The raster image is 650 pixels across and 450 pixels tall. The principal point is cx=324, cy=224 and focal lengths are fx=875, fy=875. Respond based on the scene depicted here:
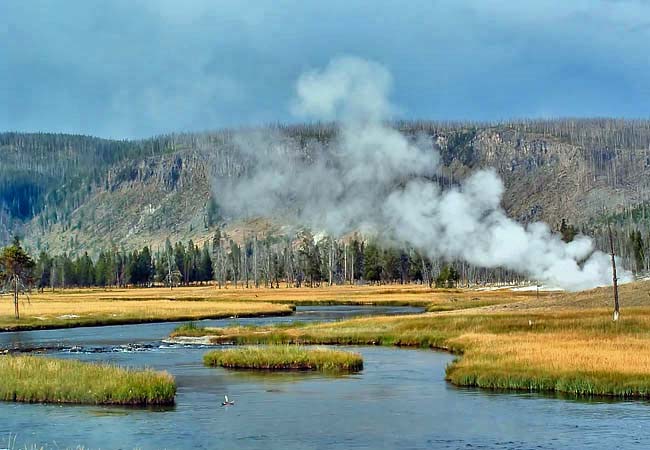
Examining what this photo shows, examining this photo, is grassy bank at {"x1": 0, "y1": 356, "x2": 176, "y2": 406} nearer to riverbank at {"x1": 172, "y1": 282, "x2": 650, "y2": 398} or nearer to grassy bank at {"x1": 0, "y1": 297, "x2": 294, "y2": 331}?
riverbank at {"x1": 172, "y1": 282, "x2": 650, "y2": 398}

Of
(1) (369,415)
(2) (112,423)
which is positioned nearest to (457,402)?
(1) (369,415)

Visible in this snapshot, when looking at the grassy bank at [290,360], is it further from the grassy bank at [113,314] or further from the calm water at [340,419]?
the grassy bank at [113,314]

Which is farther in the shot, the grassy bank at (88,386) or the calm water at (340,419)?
the grassy bank at (88,386)

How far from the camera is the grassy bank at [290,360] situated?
5396 centimetres

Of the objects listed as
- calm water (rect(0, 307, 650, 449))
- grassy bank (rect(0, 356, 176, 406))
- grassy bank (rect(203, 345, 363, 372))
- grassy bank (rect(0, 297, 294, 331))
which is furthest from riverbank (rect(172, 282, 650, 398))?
grassy bank (rect(0, 297, 294, 331))

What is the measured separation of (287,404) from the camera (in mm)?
40656

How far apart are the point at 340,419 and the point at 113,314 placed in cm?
7498

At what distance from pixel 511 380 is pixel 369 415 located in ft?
32.9

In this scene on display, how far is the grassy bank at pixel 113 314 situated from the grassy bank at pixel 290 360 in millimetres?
42971

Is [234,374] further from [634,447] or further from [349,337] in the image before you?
[634,447]

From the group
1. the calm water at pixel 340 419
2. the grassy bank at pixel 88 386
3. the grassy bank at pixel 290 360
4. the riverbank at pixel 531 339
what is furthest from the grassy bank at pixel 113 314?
the calm water at pixel 340 419

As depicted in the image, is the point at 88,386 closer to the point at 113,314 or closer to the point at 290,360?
the point at 290,360

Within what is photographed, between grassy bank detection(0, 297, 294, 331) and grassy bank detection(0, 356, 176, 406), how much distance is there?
49.0 m

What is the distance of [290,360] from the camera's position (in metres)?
54.8
